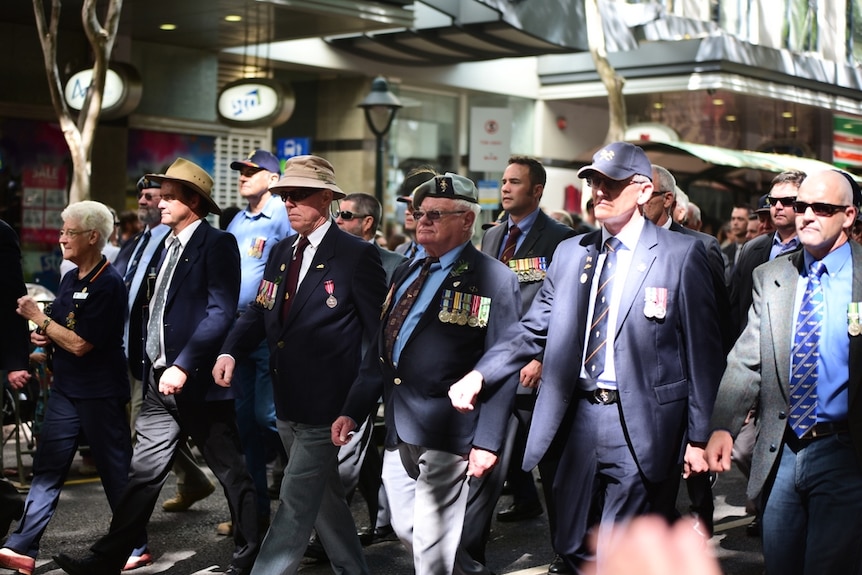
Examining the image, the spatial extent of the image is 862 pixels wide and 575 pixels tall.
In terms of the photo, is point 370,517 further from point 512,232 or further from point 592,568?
point 592,568

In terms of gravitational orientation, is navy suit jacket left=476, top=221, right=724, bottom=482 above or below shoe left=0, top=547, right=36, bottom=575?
above

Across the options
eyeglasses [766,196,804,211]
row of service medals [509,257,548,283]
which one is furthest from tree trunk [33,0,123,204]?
eyeglasses [766,196,804,211]

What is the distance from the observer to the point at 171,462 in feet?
22.4

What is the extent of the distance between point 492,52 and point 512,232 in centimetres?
1494

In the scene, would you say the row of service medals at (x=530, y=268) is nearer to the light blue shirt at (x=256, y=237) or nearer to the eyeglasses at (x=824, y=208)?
the light blue shirt at (x=256, y=237)

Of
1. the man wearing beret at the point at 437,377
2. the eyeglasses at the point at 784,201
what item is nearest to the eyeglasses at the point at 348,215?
the eyeglasses at the point at 784,201

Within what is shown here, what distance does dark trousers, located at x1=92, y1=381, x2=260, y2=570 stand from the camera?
21.7 feet

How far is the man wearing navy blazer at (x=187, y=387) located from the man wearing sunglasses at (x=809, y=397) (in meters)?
2.80

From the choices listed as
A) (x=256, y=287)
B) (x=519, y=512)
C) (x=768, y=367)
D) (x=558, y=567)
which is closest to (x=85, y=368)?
(x=256, y=287)

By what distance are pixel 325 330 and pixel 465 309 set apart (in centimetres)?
87

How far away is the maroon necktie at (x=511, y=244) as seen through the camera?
26.8 ft

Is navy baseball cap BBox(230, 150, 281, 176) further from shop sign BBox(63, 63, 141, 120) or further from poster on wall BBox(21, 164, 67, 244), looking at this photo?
poster on wall BBox(21, 164, 67, 244)

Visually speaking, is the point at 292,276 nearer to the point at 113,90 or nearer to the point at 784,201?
the point at 784,201

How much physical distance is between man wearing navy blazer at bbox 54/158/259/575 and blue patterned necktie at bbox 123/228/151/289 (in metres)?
2.00
